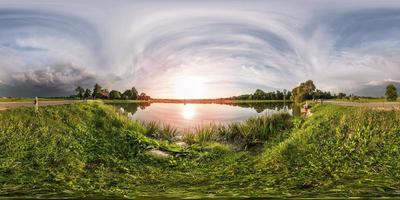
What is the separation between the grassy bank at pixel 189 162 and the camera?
435 inches

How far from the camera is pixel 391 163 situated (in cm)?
1473

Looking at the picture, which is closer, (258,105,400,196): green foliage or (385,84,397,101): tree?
(258,105,400,196): green foliage

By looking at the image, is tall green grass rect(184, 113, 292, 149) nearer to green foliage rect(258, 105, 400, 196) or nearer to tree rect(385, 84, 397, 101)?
green foliage rect(258, 105, 400, 196)

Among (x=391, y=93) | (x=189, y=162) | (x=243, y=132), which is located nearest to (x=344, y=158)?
(x=189, y=162)

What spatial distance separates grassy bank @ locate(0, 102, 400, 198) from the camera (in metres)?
11.0

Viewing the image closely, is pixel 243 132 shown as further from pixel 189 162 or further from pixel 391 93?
pixel 391 93

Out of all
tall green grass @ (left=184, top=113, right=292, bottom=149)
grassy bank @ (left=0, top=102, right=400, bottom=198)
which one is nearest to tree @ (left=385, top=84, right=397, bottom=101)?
tall green grass @ (left=184, top=113, right=292, bottom=149)

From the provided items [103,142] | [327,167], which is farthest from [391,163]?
[103,142]

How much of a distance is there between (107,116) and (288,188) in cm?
2131

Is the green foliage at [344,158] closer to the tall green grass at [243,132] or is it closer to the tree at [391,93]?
the tall green grass at [243,132]

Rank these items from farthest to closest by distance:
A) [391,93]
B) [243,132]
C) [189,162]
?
[391,93], [243,132], [189,162]

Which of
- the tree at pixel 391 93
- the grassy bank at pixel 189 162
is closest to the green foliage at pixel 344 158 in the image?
the grassy bank at pixel 189 162

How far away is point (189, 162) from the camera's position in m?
18.6

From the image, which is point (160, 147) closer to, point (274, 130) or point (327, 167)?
point (327, 167)
